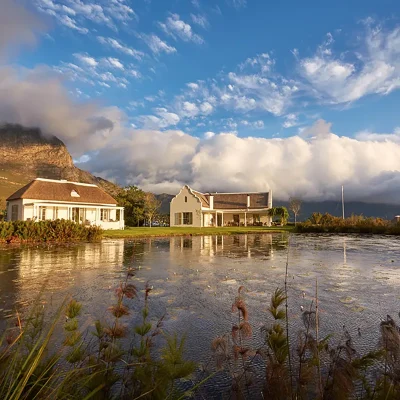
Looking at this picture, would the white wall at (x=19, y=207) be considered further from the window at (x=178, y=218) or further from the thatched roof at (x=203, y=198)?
the thatched roof at (x=203, y=198)

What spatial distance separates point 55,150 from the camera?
175000 mm

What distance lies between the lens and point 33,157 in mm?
162500

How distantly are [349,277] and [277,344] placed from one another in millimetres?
8688

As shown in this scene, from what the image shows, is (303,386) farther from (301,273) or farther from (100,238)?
(100,238)

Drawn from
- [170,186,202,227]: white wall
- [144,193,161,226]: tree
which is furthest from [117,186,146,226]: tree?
[170,186,202,227]: white wall

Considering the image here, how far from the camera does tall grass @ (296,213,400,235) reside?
127 ft

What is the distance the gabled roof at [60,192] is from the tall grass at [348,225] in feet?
89.3

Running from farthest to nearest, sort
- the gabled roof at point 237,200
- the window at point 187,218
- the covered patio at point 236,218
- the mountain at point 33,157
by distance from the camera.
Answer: the mountain at point 33,157 < the gabled roof at point 237,200 < the covered patio at point 236,218 < the window at point 187,218

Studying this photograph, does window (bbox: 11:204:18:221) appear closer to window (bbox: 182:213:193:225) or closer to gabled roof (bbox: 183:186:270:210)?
window (bbox: 182:213:193:225)

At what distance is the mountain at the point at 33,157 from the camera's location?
143 metres

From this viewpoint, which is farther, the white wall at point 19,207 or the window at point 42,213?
the window at point 42,213

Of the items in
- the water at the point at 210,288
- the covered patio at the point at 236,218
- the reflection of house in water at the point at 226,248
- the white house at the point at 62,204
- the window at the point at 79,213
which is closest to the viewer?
the water at the point at 210,288

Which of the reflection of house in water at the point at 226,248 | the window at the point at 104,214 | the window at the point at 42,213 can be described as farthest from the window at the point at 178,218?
the reflection of house in water at the point at 226,248

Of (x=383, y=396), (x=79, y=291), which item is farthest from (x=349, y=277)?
(x=383, y=396)
